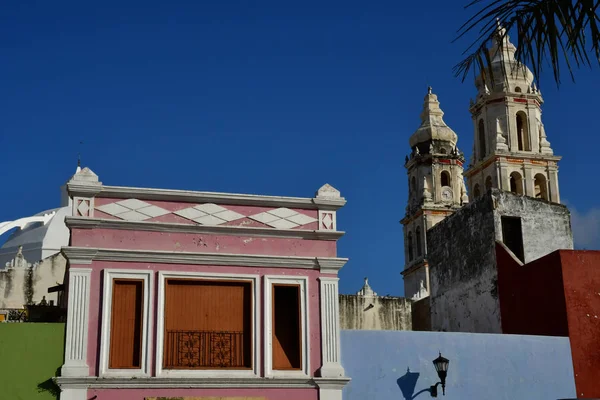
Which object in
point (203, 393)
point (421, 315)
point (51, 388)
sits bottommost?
point (203, 393)

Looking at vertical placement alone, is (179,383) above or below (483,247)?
below

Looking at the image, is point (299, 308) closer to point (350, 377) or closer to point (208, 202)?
point (350, 377)

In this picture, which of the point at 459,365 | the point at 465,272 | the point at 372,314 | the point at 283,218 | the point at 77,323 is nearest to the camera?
the point at 77,323

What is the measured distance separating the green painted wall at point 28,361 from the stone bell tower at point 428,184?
154ft

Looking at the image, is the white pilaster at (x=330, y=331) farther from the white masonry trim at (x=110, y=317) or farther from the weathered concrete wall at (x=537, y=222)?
the weathered concrete wall at (x=537, y=222)

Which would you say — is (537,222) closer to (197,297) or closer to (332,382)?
(332,382)

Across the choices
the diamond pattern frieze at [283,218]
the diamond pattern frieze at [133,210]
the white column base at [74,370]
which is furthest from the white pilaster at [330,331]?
the white column base at [74,370]

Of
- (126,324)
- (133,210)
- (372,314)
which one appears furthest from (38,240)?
(126,324)

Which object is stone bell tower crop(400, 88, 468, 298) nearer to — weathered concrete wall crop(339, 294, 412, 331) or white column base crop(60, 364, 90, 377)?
weathered concrete wall crop(339, 294, 412, 331)

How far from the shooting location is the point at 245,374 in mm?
14156

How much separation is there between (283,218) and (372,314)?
15.0 meters

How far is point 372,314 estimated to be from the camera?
2942 centimetres

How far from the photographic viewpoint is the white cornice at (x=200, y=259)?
549 inches

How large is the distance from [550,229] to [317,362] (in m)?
9.39
